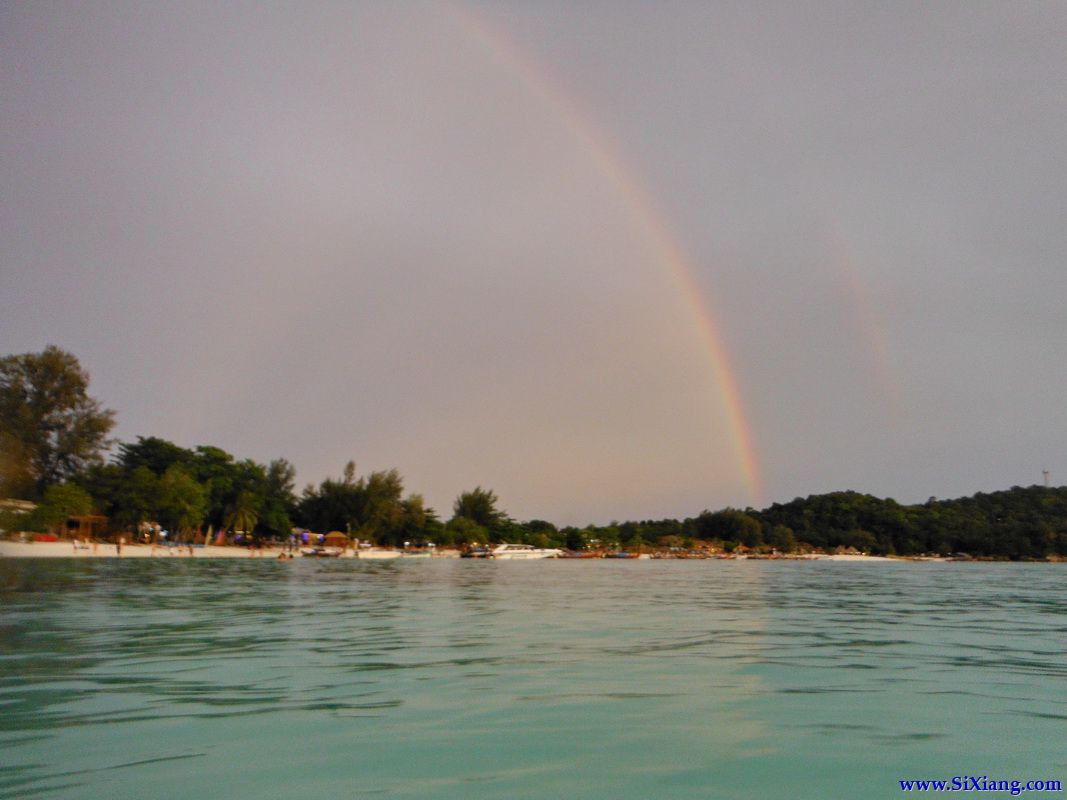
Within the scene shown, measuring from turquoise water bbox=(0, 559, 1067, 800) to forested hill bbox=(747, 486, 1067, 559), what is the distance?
144516 mm

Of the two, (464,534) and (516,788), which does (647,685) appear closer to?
(516,788)

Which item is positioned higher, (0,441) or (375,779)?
(0,441)

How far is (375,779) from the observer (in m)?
6.83

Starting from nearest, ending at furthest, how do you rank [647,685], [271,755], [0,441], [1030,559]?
[271,755], [647,685], [0,441], [1030,559]

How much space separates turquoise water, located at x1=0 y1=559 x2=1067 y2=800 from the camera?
6934 mm

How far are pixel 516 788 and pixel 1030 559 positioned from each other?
162447mm

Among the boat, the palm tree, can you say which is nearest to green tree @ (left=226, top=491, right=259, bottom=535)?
the palm tree

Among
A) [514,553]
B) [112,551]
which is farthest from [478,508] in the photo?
[112,551]

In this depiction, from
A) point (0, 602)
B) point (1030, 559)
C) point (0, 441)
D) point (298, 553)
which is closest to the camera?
point (0, 602)

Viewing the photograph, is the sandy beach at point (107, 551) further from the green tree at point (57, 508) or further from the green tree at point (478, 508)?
the green tree at point (478, 508)

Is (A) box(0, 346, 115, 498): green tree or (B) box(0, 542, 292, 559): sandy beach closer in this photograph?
(B) box(0, 542, 292, 559): sandy beach

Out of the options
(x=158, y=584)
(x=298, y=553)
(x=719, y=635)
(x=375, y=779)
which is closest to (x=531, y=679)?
(x=375, y=779)

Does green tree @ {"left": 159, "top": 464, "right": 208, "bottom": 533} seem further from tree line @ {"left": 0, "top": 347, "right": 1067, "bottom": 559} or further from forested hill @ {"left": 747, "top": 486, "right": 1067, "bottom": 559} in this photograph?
A: forested hill @ {"left": 747, "top": 486, "right": 1067, "bottom": 559}

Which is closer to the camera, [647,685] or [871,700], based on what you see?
[871,700]
